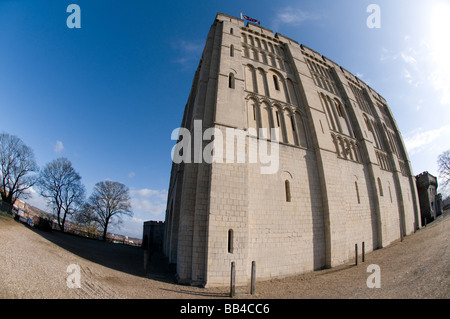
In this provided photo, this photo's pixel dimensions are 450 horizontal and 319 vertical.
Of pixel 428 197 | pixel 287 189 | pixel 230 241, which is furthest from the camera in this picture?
pixel 428 197

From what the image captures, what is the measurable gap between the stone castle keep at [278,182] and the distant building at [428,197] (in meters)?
5.64


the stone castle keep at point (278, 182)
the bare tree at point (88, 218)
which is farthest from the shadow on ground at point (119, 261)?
the bare tree at point (88, 218)

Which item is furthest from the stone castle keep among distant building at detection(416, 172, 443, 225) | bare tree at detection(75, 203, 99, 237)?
bare tree at detection(75, 203, 99, 237)

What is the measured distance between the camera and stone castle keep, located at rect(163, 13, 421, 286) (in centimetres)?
780

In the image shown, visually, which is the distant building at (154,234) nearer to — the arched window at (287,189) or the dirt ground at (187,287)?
the dirt ground at (187,287)

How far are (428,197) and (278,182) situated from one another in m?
25.0

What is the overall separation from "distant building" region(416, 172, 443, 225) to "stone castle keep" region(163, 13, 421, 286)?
564 centimetres

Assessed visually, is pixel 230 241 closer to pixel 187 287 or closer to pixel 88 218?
pixel 187 287

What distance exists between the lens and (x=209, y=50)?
1273 centimetres

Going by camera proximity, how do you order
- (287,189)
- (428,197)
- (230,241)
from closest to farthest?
(230,241)
(287,189)
(428,197)

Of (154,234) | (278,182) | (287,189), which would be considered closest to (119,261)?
(278,182)

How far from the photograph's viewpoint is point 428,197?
2119cm
